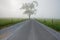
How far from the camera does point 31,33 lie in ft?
4.87

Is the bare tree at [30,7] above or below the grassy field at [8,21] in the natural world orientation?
above

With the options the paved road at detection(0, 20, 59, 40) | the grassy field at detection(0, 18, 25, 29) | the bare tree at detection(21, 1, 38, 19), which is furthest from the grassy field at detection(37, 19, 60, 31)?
the paved road at detection(0, 20, 59, 40)

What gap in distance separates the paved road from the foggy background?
690 millimetres

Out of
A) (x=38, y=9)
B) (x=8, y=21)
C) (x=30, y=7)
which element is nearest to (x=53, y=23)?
(x=38, y=9)

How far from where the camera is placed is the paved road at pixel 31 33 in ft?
4.74

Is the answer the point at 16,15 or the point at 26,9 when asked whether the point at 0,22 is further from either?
the point at 26,9

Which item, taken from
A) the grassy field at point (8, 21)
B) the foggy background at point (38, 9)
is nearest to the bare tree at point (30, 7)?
the foggy background at point (38, 9)

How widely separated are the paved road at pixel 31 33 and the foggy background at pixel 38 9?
2.26 ft

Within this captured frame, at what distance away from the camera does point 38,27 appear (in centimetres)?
156

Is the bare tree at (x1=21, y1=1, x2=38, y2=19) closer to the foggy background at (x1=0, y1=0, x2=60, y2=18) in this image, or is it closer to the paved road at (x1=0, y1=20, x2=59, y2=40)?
the foggy background at (x1=0, y1=0, x2=60, y2=18)

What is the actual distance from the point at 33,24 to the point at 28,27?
8 centimetres

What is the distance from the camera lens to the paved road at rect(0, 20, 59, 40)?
1444 mm

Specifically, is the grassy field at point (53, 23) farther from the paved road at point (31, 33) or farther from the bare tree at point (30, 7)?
the paved road at point (31, 33)

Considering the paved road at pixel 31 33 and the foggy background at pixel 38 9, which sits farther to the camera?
the foggy background at pixel 38 9
